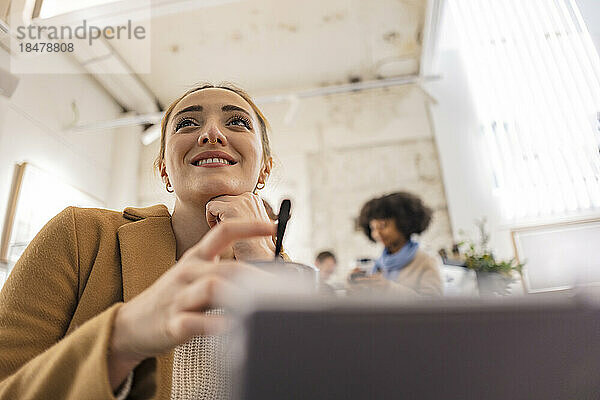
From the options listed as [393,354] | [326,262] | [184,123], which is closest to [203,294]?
[393,354]

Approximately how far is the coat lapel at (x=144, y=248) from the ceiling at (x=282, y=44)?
3.25m

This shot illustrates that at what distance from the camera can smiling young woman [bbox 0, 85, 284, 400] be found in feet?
1.47

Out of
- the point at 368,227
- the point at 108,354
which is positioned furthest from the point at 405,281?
the point at 108,354

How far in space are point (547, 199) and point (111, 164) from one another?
4160 millimetres

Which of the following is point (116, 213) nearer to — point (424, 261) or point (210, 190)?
point (210, 190)

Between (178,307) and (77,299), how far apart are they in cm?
47

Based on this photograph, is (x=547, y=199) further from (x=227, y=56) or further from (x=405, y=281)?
(x=227, y=56)

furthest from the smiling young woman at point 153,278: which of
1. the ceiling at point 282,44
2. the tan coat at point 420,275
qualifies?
the ceiling at point 282,44

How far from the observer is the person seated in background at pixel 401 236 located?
2.37 meters

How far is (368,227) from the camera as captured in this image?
9.00 ft

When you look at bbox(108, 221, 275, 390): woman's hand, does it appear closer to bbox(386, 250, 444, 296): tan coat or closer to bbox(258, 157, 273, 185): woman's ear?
bbox(258, 157, 273, 185): woman's ear

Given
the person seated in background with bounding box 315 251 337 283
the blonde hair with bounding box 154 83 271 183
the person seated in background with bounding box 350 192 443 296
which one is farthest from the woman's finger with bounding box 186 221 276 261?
the person seated in background with bounding box 315 251 337 283

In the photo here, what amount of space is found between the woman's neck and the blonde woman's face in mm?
25

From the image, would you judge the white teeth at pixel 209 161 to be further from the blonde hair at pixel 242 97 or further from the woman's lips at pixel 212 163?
the blonde hair at pixel 242 97
